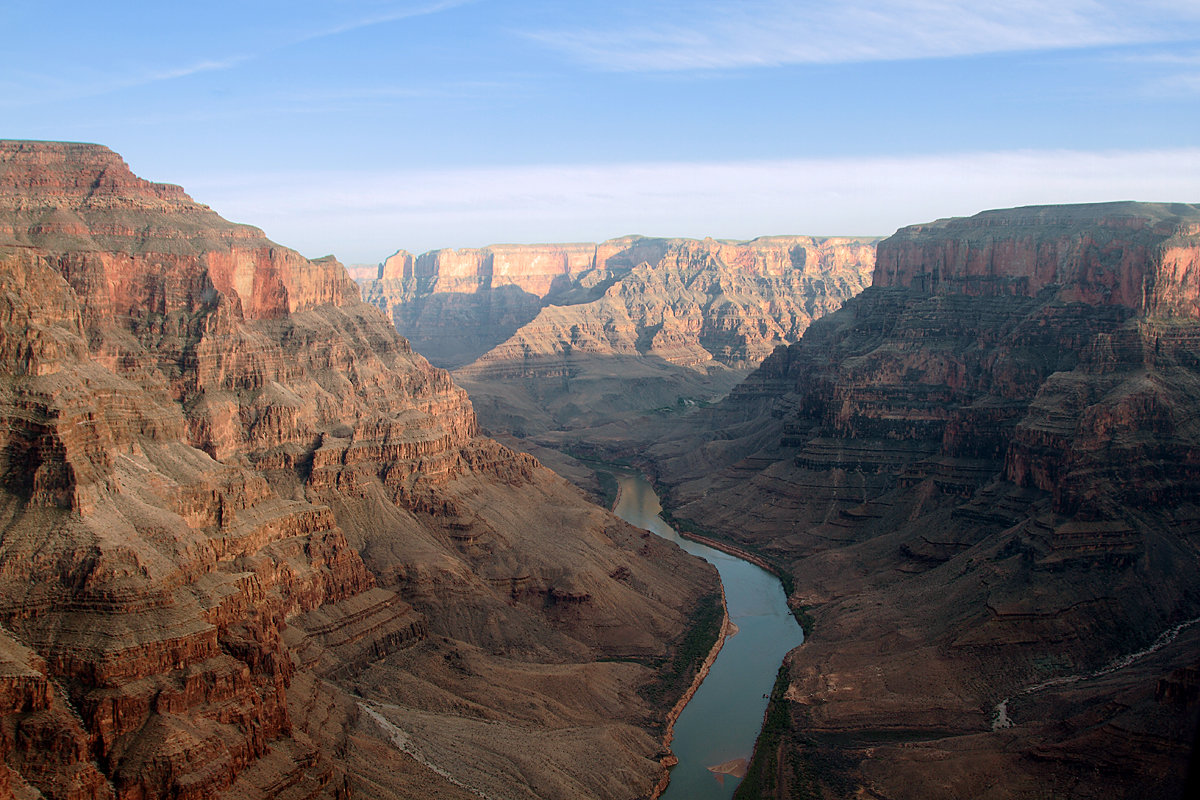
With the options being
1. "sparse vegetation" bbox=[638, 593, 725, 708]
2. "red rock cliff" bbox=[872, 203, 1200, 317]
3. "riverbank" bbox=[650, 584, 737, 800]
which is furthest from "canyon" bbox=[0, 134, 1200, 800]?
"riverbank" bbox=[650, 584, 737, 800]

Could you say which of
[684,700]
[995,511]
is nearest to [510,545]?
[684,700]

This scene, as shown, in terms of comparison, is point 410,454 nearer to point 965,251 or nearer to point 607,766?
point 607,766

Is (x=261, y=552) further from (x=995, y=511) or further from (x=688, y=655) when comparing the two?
(x=995, y=511)

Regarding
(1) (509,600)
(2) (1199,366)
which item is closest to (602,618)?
(1) (509,600)

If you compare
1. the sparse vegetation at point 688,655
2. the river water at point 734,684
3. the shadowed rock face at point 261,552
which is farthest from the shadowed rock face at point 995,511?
the shadowed rock face at point 261,552

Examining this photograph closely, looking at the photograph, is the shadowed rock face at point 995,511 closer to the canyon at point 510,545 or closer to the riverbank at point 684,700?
the canyon at point 510,545
